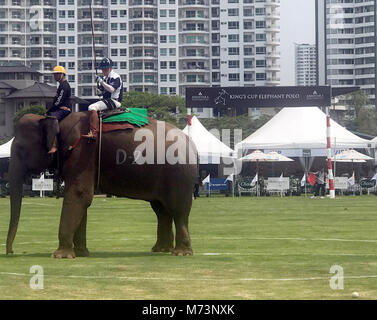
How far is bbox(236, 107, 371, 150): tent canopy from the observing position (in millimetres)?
74625

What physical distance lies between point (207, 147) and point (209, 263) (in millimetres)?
53915

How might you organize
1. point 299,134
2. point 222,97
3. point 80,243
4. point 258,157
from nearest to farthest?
point 80,243, point 258,157, point 299,134, point 222,97

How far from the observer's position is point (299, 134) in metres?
76.1

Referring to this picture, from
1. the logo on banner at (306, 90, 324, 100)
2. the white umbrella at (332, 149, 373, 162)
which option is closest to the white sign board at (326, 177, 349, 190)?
the white umbrella at (332, 149, 373, 162)

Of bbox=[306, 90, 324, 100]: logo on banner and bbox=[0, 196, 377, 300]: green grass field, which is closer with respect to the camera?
bbox=[0, 196, 377, 300]: green grass field

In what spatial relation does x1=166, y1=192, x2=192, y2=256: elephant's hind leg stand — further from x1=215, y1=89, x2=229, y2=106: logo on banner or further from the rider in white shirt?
x1=215, y1=89, x2=229, y2=106: logo on banner

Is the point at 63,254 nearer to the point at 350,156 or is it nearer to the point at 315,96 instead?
the point at 350,156

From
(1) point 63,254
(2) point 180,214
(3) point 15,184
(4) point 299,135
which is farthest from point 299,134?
(1) point 63,254

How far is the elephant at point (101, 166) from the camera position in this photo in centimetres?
2259

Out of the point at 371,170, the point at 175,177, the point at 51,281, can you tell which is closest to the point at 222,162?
the point at 371,170

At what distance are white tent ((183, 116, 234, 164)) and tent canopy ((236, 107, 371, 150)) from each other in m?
2.54

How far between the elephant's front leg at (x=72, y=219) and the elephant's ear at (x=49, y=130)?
1.18m
